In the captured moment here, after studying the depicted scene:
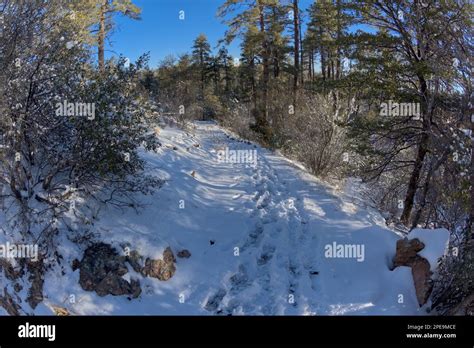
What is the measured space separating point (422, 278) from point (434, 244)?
0.51 metres

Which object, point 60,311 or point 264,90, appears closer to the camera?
point 60,311

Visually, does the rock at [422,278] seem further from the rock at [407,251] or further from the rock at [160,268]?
the rock at [160,268]

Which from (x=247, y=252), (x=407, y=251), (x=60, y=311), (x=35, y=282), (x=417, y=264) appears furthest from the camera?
(x=247, y=252)

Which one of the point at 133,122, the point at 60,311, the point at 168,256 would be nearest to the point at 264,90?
the point at 133,122

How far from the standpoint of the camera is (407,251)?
18.0 ft

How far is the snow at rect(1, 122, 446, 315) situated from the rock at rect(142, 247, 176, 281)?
0.32 ft

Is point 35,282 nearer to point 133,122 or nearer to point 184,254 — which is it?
point 184,254

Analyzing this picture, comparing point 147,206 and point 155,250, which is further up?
point 147,206

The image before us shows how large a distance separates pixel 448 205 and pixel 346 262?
1.77 metres

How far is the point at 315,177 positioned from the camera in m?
10.6

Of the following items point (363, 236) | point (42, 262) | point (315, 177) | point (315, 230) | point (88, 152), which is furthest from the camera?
point (315, 177)

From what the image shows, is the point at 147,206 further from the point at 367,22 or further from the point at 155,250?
the point at 367,22

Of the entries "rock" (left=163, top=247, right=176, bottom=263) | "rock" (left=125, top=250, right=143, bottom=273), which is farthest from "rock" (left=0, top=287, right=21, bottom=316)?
"rock" (left=163, top=247, right=176, bottom=263)
